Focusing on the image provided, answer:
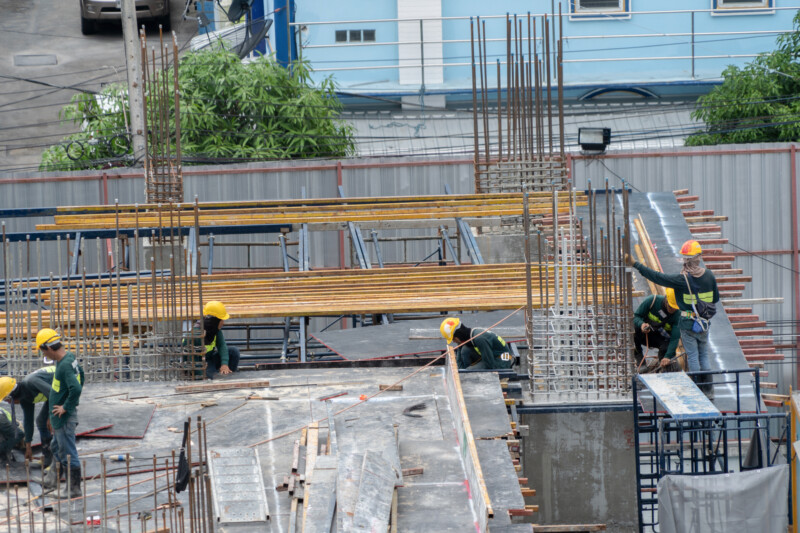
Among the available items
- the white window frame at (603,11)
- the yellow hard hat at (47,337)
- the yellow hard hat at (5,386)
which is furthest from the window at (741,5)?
the yellow hard hat at (5,386)

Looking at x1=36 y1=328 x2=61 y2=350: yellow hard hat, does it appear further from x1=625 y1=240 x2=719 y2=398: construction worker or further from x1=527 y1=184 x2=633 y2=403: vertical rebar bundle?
x1=625 y1=240 x2=719 y2=398: construction worker

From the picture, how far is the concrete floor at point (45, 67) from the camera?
35875 mm

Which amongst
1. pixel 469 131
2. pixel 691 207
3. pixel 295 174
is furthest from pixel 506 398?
pixel 469 131

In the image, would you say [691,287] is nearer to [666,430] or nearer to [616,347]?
[616,347]

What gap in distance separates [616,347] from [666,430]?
208cm

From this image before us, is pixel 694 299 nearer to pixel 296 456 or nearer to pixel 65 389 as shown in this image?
pixel 296 456

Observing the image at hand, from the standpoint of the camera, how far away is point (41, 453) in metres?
12.6

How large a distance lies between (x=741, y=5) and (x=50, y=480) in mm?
28355

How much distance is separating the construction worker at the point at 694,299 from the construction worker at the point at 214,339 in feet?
16.7

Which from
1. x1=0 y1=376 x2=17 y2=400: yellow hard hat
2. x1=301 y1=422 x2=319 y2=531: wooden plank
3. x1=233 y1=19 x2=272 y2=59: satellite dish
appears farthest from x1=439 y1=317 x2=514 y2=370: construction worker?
x1=233 y1=19 x2=272 y2=59: satellite dish

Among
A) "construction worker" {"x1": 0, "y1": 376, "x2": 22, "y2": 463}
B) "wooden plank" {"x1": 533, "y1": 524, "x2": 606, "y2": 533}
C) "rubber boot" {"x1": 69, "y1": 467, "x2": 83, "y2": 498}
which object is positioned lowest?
"wooden plank" {"x1": 533, "y1": 524, "x2": 606, "y2": 533}

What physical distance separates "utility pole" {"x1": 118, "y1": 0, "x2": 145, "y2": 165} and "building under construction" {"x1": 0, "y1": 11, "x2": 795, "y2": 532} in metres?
4.86

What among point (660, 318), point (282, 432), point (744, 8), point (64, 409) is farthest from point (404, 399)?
point (744, 8)

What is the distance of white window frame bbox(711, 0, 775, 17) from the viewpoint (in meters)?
35.0
